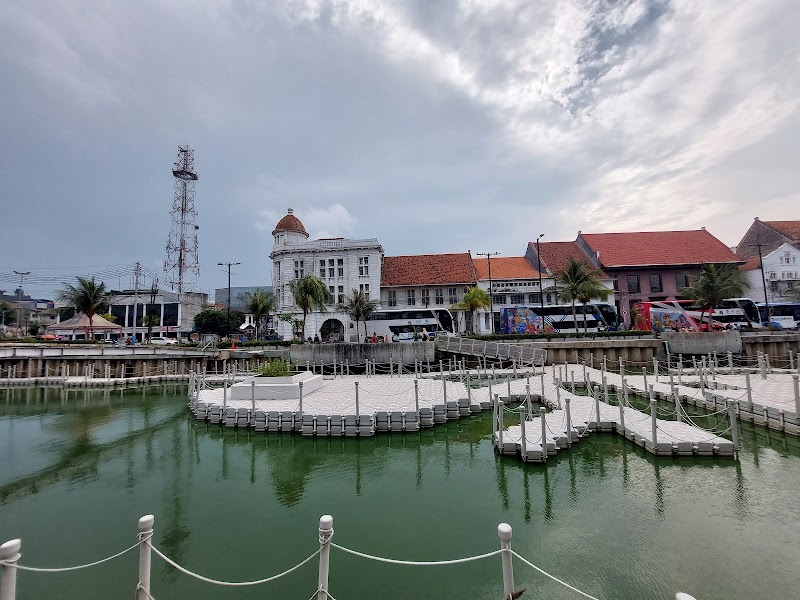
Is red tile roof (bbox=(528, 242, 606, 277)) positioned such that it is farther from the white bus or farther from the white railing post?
the white railing post

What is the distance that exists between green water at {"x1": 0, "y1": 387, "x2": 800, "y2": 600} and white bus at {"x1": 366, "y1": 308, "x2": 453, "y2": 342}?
2734 centimetres

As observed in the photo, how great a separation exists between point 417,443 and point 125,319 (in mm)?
77793

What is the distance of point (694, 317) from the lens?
41000 mm

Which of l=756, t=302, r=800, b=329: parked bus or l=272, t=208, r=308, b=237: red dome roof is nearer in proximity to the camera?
l=756, t=302, r=800, b=329: parked bus

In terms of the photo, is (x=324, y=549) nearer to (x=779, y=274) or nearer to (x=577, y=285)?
(x=577, y=285)

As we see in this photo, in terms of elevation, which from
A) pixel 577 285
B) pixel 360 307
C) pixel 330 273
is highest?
pixel 330 273

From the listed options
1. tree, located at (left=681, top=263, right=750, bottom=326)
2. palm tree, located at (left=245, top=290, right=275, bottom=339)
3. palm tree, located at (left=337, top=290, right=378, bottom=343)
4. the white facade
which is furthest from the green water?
the white facade

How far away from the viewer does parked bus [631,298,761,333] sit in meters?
38.5

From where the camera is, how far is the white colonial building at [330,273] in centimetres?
4838

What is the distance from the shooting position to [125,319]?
72375 millimetres

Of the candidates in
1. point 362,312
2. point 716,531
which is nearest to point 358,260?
point 362,312

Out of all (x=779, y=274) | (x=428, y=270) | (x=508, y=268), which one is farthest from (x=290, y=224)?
(x=779, y=274)

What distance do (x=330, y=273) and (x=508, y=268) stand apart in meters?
22.6

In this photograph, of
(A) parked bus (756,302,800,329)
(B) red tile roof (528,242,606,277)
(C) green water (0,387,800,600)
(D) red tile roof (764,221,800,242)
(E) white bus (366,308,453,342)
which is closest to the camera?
(C) green water (0,387,800,600)
